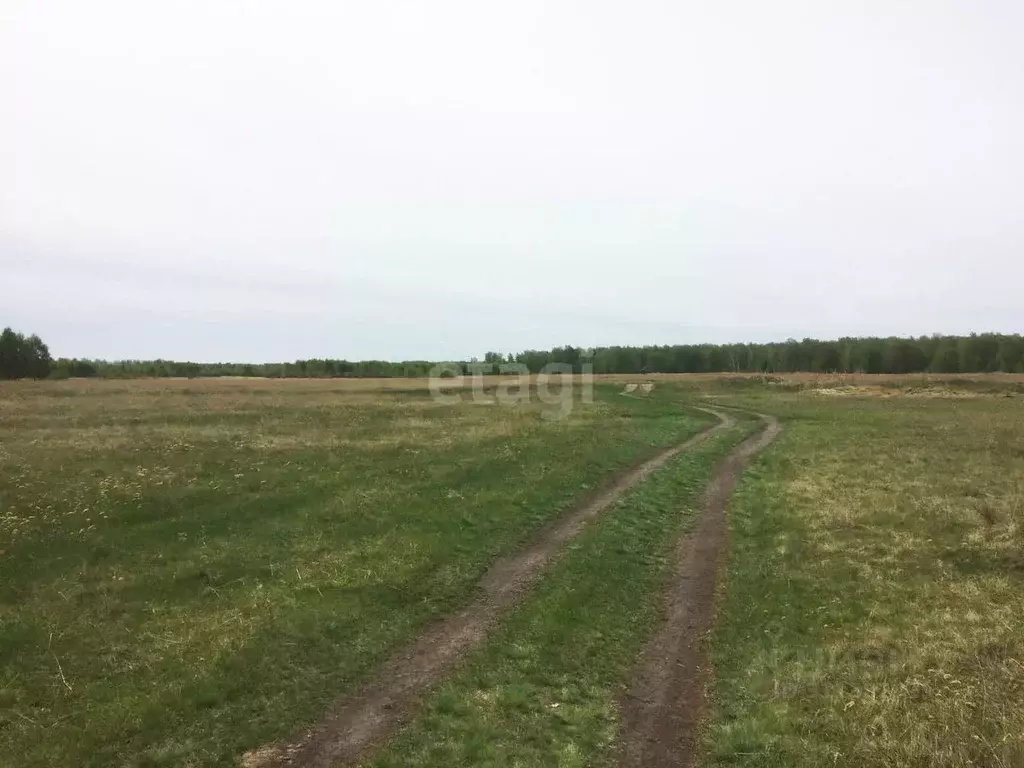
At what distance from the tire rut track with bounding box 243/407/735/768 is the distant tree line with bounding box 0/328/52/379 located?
118224mm

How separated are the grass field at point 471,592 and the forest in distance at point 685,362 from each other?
100 m

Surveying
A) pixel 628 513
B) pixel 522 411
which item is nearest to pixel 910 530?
pixel 628 513

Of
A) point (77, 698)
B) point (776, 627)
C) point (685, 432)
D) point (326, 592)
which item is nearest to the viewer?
point (77, 698)

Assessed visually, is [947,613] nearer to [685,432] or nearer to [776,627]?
[776,627]

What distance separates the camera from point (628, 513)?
20.8m

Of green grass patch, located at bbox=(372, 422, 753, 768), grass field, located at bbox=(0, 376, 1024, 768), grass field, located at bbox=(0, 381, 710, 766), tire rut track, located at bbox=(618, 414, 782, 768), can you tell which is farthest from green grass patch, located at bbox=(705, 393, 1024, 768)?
grass field, located at bbox=(0, 381, 710, 766)

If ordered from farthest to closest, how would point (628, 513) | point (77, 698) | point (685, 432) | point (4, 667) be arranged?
point (685, 432) → point (628, 513) → point (4, 667) → point (77, 698)

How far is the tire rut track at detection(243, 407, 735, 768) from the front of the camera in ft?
28.3

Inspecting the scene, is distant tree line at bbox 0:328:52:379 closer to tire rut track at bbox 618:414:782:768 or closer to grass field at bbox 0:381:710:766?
grass field at bbox 0:381:710:766

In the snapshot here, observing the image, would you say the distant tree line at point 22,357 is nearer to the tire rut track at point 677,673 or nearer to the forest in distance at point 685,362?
the forest in distance at point 685,362

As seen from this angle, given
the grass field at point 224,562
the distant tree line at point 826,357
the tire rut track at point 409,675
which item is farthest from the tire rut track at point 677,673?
the distant tree line at point 826,357

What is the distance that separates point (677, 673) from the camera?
35.3 feet

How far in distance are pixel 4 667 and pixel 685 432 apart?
36.2 metres

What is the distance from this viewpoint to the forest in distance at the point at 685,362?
11674 centimetres
